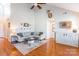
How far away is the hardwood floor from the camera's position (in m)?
1.51

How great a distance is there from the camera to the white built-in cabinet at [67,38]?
1518 millimetres

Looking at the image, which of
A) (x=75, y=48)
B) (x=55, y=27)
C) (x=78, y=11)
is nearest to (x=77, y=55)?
(x=75, y=48)

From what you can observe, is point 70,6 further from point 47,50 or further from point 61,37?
point 47,50

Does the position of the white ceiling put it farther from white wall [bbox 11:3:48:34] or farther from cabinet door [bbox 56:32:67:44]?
cabinet door [bbox 56:32:67:44]

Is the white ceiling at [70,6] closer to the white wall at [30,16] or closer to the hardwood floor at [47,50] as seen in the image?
the white wall at [30,16]

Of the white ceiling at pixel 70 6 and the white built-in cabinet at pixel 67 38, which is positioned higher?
the white ceiling at pixel 70 6

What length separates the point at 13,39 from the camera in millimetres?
1508

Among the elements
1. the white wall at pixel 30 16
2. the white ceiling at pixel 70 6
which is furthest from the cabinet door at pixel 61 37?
the white ceiling at pixel 70 6

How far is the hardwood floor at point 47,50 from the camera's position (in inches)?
59.4

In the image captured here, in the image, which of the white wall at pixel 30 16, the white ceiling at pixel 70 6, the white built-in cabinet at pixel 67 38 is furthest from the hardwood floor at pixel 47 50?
the white ceiling at pixel 70 6

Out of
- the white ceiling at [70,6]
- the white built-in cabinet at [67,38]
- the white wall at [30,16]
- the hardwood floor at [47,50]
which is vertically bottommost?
the hardwood floor at [47,50]

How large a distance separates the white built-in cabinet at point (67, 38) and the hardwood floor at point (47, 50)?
0.05 m

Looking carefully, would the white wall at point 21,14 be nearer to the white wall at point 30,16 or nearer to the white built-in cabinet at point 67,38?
the white wall at point 30,16

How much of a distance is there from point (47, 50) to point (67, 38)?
0.31 metres
